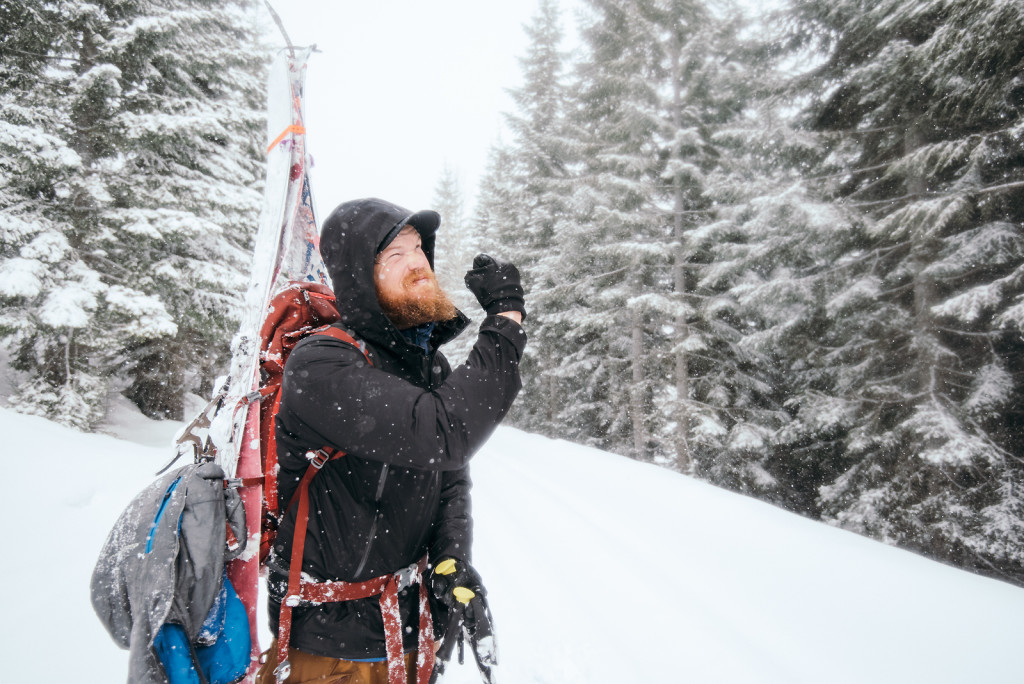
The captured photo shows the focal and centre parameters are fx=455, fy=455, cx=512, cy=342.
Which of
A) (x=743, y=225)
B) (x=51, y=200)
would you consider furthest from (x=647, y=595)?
(x=51, y=200)

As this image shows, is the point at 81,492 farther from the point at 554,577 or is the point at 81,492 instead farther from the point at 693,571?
the point at 693,571

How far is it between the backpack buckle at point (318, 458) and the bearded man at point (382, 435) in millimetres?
18

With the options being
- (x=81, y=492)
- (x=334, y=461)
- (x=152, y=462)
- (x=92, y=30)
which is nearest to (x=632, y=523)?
(x=334, y=461)

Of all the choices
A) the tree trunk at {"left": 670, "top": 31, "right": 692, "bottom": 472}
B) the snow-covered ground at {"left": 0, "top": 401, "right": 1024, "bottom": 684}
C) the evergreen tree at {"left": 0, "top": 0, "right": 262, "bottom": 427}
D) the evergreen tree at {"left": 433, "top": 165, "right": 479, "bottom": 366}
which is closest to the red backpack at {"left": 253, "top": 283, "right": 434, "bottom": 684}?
the snow-covered ground at {"left": 0, "top": 401, "right": 1024, "bottom": 684}

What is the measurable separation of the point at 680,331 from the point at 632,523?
7.05 m

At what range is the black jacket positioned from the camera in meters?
1.22

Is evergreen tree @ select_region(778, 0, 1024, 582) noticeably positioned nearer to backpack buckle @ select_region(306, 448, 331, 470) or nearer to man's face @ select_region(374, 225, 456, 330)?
man's face @ select_region(374, 225, 456, 330)

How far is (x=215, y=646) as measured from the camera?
119 cm

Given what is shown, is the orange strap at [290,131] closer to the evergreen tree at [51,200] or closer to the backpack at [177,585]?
the backpack at [177,585]

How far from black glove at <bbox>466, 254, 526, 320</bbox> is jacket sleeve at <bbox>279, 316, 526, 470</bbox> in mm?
244

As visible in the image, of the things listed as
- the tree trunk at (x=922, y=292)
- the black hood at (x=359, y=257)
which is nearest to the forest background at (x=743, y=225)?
the tree trunk at (x=922, y=292)

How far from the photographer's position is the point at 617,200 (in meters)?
12.5

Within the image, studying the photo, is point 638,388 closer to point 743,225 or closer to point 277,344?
point 743,225

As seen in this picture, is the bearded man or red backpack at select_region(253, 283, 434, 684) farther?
red backpack at select_region(253, 283, 434, 684)
